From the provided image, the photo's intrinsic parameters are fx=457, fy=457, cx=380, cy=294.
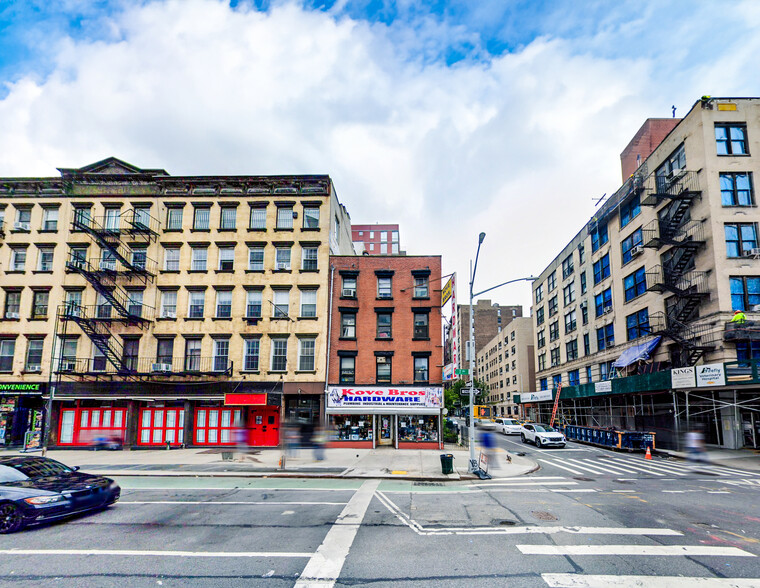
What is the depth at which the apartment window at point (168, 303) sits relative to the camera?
1131 inches

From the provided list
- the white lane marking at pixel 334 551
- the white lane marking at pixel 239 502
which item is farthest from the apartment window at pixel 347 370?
the white lane marking at pixel 334 551

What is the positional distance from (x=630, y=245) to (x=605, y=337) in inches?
356

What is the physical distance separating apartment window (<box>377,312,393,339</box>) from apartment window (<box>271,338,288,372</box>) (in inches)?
229

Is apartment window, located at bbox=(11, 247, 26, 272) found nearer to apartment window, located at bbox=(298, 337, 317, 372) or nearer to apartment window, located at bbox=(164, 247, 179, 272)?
apartment window, located at bbox=(164, 247, 179, 272)

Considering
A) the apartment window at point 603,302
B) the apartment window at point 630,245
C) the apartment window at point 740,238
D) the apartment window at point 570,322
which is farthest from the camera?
the apartment window at point 570,322

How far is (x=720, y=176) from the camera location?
94.3ft

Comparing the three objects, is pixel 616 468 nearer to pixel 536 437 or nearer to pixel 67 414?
pixel 536 437

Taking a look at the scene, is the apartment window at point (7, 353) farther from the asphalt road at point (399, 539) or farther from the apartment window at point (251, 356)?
the asphalt road at point (399, 539)

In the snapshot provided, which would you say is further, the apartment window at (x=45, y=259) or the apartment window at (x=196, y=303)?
the apartment window at (x=45, y=259)

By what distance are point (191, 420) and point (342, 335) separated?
10466 millimetres

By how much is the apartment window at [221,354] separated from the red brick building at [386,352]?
634 centimetres

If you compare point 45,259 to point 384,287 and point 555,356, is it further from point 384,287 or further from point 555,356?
point 555,356

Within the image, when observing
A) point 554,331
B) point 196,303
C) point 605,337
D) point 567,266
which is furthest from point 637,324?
point 196,303

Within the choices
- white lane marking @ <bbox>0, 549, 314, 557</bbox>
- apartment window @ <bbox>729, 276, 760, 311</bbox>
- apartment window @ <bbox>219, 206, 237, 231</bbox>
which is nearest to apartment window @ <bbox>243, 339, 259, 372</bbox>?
apartment window @ <bbox>219, 206, 237, 231</bbox>
